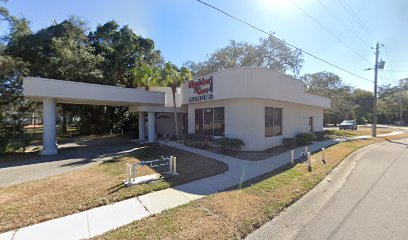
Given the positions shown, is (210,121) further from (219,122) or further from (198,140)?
(198,140)

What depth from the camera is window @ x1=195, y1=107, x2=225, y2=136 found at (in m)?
15.1

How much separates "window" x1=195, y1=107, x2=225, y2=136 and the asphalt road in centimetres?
788

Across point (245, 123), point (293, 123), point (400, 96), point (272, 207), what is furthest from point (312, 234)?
point (400, 96)

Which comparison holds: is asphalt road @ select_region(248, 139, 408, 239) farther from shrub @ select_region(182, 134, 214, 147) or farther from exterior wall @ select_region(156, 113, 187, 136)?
exterior wall @ select_region(156, 113, 187, 136)

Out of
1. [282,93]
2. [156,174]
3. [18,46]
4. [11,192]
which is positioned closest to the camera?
[11,192]

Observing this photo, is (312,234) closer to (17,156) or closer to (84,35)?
(17,156)

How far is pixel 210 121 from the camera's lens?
1597 centimetres

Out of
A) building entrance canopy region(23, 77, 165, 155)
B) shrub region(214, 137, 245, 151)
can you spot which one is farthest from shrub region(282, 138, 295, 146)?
building entrance canopy region(23, 77, 165, 155)

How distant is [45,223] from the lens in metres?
4.66

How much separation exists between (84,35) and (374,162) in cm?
2708

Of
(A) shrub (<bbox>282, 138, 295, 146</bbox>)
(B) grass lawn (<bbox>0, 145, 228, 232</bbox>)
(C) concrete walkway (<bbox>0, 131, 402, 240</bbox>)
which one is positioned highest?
(A) shrub (<bbox>282, 138, 295, 146</bbox>)

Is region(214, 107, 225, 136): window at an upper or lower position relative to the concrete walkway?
upper

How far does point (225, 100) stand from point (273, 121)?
3.77 m

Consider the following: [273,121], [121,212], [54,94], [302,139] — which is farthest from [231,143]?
[54,94]
